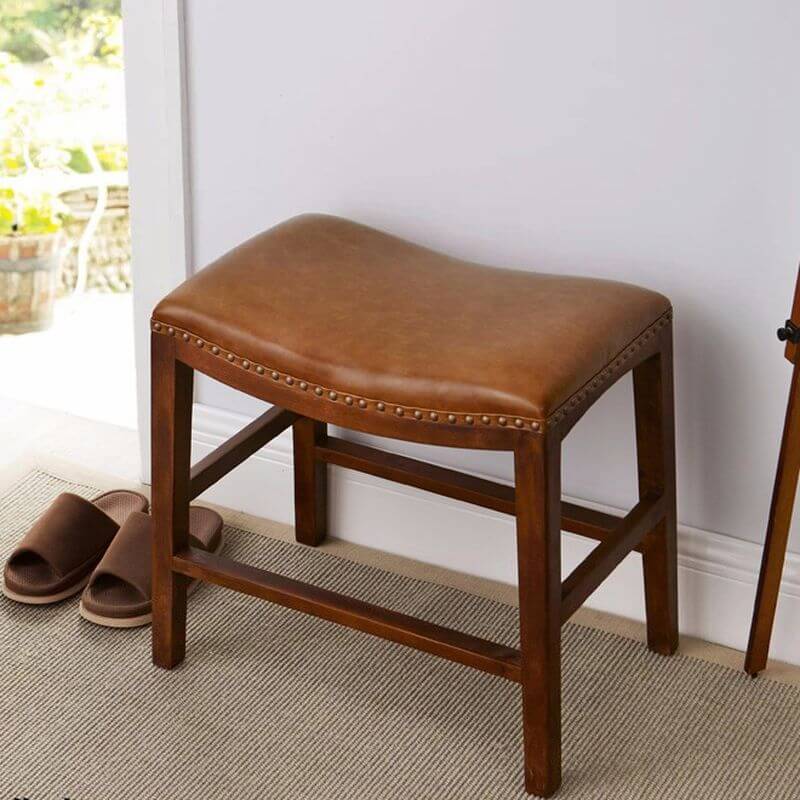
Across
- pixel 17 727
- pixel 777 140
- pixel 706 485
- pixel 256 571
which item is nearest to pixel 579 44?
pixel 777 140

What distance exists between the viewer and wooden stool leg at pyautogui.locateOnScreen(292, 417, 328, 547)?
1925mm

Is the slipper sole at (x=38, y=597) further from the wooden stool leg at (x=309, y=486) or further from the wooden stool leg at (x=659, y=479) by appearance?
the wooden stool leg at (x=659, y=479)

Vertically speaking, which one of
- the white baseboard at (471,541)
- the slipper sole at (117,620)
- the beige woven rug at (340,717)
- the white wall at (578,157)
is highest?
the white wall at (578,157)

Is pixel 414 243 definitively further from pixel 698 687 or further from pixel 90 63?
pixel 90 63

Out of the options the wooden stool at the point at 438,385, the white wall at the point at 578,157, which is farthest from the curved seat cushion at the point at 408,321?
the white wall at the point at 578,157

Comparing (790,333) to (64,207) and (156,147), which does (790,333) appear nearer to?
(156,147)

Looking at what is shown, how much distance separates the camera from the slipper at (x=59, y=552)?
6.12 ft

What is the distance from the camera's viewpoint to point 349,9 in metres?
1.74

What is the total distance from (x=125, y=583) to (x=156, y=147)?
0.67 m

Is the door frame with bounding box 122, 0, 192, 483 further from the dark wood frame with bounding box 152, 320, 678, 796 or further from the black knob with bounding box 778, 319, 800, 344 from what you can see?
the black knob with bounding box 778, 319, 800, 344

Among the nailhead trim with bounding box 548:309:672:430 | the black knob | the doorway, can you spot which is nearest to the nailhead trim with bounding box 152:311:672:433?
the nailhead trim with bounding box 548:309:672:430

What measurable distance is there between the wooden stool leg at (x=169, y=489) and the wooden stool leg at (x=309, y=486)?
31 centimetres

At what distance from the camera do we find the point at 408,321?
147 cm

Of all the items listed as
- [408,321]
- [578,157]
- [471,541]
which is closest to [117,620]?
[471,541]
